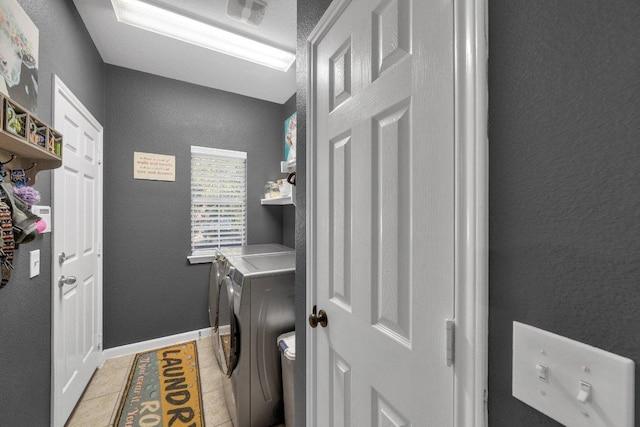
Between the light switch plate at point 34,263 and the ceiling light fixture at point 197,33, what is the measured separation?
1601mm

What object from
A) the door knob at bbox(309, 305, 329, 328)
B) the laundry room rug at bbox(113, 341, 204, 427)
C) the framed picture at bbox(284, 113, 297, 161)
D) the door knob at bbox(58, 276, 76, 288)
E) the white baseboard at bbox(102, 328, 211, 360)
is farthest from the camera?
the framed picture at bbox(284, 113, 297, 161)

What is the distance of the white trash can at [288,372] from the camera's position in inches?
58.0

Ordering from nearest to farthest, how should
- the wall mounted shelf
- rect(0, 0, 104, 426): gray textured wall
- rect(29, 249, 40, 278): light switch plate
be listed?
the wall mounted shelf < rect(0, 0, 104, 426): gray textured wall < rect(29, 249, 40, 278): light switch plate

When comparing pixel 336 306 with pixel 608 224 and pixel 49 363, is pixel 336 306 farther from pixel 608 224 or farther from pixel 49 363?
pixel 49 363

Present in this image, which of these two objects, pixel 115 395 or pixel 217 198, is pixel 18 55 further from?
pixel 115 395

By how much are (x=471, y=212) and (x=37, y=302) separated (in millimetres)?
2013

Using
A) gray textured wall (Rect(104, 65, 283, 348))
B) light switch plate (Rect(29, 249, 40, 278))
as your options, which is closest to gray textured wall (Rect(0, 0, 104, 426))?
light switch plate (Rect(29, 249, 40, 278))

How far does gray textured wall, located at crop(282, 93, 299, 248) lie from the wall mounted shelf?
2.08 metres

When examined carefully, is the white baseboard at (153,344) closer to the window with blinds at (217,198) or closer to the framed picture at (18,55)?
the window with blinds at (217,198)

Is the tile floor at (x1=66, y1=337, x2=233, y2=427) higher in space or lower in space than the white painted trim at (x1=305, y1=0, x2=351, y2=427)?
lower

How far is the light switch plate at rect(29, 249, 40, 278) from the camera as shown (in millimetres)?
1293

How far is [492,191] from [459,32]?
32 centimetres

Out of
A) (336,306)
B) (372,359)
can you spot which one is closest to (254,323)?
(336,306)

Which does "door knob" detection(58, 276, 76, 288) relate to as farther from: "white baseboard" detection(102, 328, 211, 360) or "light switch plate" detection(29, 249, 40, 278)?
"white baseboard" detection(102, 328, 211, 360)
